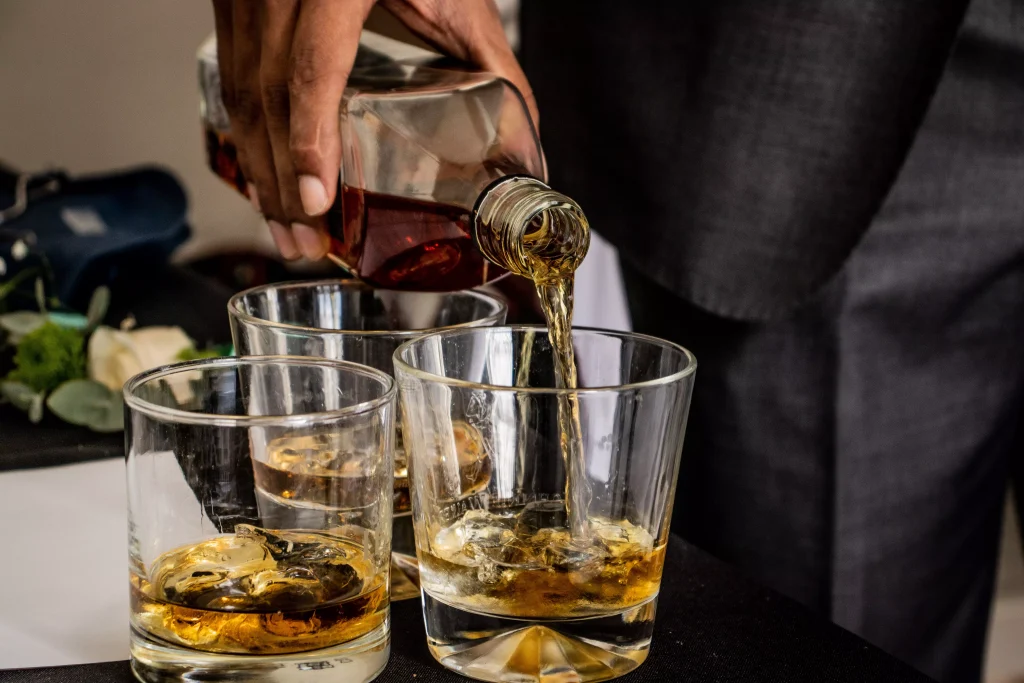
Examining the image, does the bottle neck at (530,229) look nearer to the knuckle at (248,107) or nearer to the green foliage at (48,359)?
the knuckle at (248,107)

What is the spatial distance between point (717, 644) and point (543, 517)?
4.9 inches

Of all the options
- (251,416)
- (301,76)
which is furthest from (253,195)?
(251,416)

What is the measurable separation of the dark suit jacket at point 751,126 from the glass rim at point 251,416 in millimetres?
602

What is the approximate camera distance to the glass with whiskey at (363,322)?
57 centimetres

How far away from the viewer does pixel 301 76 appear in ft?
2.26

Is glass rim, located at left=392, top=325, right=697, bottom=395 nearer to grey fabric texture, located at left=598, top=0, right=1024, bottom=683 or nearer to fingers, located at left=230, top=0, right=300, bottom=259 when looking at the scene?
fingers, located at left=230, top=0, right=300, bottom=259

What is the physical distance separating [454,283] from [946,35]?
0.54 m

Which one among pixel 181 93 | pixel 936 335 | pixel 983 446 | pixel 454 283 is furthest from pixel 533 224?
pixel 181 93

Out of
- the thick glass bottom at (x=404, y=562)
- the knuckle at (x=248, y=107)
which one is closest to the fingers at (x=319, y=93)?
the knuckle at (x=248, y=107)

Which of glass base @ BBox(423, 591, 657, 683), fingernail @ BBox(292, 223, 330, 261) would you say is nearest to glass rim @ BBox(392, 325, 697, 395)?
glass base @ BBox(423, 591, 657, 683)

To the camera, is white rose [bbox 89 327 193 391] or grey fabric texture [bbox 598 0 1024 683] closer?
white rose [bbox 89 327 193 391]

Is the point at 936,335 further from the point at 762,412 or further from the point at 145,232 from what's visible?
the point at 145,232

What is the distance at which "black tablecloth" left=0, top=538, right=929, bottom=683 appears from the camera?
0.50 metres

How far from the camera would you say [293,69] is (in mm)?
697
